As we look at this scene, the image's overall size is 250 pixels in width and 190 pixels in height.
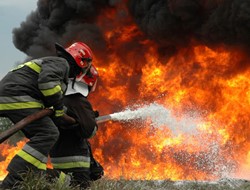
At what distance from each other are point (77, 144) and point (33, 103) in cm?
93

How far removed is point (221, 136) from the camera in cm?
1249

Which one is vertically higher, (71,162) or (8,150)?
(71,162)

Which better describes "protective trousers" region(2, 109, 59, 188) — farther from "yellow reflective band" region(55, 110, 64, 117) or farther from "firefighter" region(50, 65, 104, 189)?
"firefighter" region(50, 65, 104, 189)

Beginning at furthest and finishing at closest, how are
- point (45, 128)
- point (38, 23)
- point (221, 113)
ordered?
point (38, 23) → point (221, 113) → point (45, 128)

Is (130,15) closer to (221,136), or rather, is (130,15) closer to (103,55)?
(103,55)

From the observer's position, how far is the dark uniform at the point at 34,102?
4352 mm

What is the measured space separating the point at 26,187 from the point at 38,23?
50.9 feet

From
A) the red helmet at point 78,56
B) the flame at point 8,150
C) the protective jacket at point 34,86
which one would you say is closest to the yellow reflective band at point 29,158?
the protective jacket at point 34,86

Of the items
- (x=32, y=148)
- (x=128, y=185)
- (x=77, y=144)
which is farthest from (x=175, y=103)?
(x=32, y=148)

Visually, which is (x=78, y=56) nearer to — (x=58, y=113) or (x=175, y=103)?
(x=58, y=113)

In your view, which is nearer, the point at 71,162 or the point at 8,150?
the point at 71,162

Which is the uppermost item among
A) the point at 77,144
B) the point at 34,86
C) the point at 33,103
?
the point at 34,86

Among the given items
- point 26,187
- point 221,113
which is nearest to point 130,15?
point 221,113

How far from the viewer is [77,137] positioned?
206 inches
